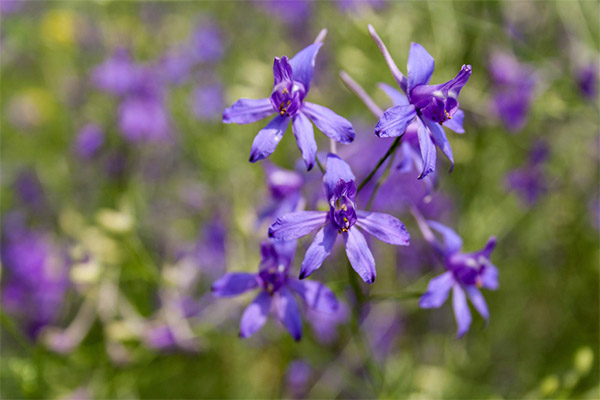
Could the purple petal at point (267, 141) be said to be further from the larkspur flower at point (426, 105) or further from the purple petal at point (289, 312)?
the purple petal at point (289, 312)

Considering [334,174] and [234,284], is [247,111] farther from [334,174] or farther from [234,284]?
[234,284]

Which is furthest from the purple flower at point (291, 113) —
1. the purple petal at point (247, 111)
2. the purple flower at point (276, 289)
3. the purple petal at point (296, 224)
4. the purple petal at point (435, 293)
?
the purple petal at point (435, 293)

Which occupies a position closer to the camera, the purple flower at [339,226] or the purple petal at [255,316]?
the purple flower at [339,226]

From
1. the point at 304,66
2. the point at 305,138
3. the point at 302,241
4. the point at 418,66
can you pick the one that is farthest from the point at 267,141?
the point at 302,241

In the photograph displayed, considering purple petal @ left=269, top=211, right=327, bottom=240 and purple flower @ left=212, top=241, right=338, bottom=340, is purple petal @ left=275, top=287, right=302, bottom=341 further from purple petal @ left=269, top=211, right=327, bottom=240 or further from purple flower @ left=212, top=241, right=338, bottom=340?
purple petal @ left=269, top=211, right=327, bottom=240

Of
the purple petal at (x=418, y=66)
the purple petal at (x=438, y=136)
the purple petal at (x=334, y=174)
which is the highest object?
the purple petal at (x=418, y=66)

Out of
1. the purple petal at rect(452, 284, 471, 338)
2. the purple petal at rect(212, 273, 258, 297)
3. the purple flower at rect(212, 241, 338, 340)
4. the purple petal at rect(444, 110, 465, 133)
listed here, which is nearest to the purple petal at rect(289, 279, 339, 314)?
the purple flower at rect(212, 241, 338, 340)
